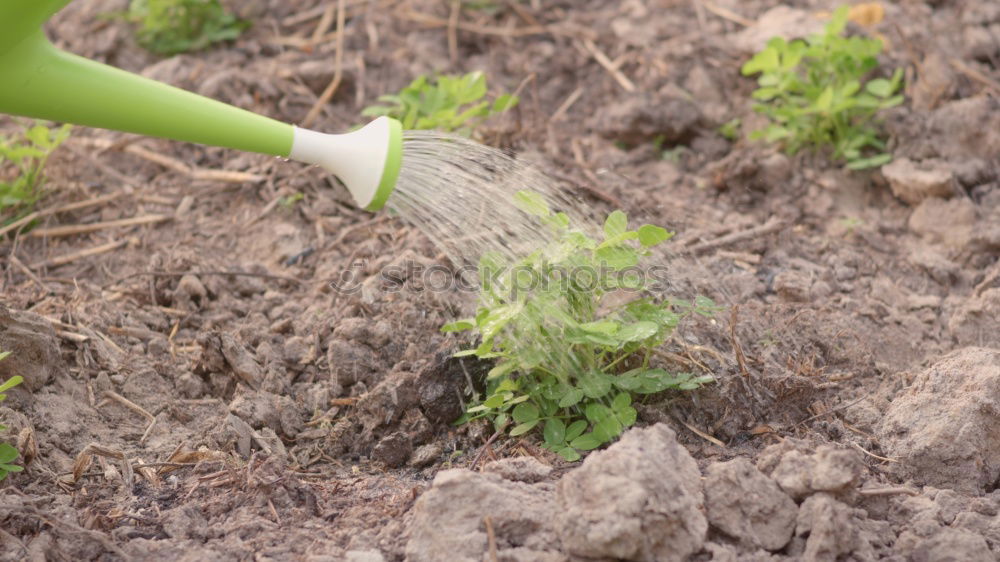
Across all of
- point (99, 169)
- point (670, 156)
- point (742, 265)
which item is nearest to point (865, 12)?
point (670, 156)

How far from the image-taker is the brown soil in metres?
2.01

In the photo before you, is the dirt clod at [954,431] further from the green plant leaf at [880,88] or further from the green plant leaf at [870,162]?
the green plant leaf at [880,88]

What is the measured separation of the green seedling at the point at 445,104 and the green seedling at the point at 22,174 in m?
1.00

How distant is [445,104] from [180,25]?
139cm

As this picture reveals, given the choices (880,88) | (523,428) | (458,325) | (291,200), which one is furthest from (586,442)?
(880,88)

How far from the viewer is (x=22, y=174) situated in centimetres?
341

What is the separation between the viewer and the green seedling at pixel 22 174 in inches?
126

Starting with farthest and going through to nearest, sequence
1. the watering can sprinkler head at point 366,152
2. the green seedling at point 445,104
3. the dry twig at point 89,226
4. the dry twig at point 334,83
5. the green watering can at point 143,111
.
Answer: the dry twig at point 334,83 < the dry twig at point 89,226 < the green seedling at point 445,104 < the watering can sprinkler head at point 366,152 < the green watering can at point 143,111

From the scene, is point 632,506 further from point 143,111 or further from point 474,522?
point 143,111

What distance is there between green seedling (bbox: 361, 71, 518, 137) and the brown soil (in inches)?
6.5

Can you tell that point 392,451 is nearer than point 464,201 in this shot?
Yes

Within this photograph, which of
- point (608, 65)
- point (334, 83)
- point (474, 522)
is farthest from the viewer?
point (608, 65)

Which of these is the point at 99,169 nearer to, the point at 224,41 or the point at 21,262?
the point at 21,262

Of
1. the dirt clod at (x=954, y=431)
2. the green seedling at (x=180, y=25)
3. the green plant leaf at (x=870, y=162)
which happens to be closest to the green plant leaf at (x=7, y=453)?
the dirt clod at (x=954, y=431)
